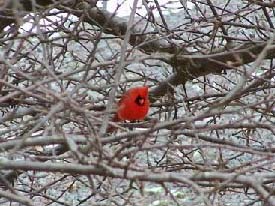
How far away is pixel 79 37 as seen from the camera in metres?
2.86

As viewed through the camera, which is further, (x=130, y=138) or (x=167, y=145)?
(x=130, y=138)

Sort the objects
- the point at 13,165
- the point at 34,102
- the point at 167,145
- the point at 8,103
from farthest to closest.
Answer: the point at 8,103 → the point at 34,102 → the point at 13,165 → the point at 167,145

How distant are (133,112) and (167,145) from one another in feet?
3.69

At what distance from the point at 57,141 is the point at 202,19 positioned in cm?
140

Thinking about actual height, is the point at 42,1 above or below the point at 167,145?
above

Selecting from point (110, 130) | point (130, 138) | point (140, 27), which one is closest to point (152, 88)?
point (140, 27)

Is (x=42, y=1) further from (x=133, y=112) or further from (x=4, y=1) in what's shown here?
(x=4, y=1)

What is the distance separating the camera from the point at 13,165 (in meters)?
1.69

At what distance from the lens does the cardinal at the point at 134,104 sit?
262cm

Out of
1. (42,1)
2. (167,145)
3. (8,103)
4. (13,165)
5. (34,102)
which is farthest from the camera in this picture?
(42,1)

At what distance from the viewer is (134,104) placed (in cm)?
264

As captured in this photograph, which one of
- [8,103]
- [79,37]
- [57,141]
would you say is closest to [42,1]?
[79,37]

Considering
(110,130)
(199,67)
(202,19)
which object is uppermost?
(202,19)

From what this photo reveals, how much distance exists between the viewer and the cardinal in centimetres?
262
